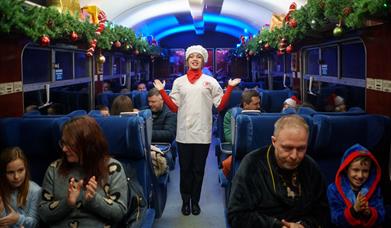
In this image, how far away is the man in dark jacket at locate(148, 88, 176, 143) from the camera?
5.44 m

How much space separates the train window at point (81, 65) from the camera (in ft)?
23.8

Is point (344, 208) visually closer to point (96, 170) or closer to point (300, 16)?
point (96, 170)

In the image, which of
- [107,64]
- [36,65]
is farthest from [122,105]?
[107,64]

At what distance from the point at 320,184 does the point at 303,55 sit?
18.0 ft

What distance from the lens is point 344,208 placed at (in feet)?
10.00

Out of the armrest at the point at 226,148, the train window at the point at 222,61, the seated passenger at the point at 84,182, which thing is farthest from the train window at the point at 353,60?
the train window at the point at 222,61

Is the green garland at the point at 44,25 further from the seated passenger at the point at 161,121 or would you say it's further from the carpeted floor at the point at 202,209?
the carpeted floor at the point at 202,209

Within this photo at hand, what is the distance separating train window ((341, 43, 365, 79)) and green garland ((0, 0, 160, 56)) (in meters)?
3.12

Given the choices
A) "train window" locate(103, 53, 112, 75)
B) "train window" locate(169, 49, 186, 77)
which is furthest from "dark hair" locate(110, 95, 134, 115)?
"train window" locate(169, 49, 186, 77)

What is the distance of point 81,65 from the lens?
7516 mm

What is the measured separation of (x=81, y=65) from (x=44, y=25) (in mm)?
3322

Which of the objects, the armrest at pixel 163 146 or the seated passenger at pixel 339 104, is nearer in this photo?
the armrest at pixel 163 146

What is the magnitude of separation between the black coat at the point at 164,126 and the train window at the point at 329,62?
2.18 m

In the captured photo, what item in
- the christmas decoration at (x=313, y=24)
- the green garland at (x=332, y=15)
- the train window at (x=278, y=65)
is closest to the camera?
the green garland at (x=332, y=15)
